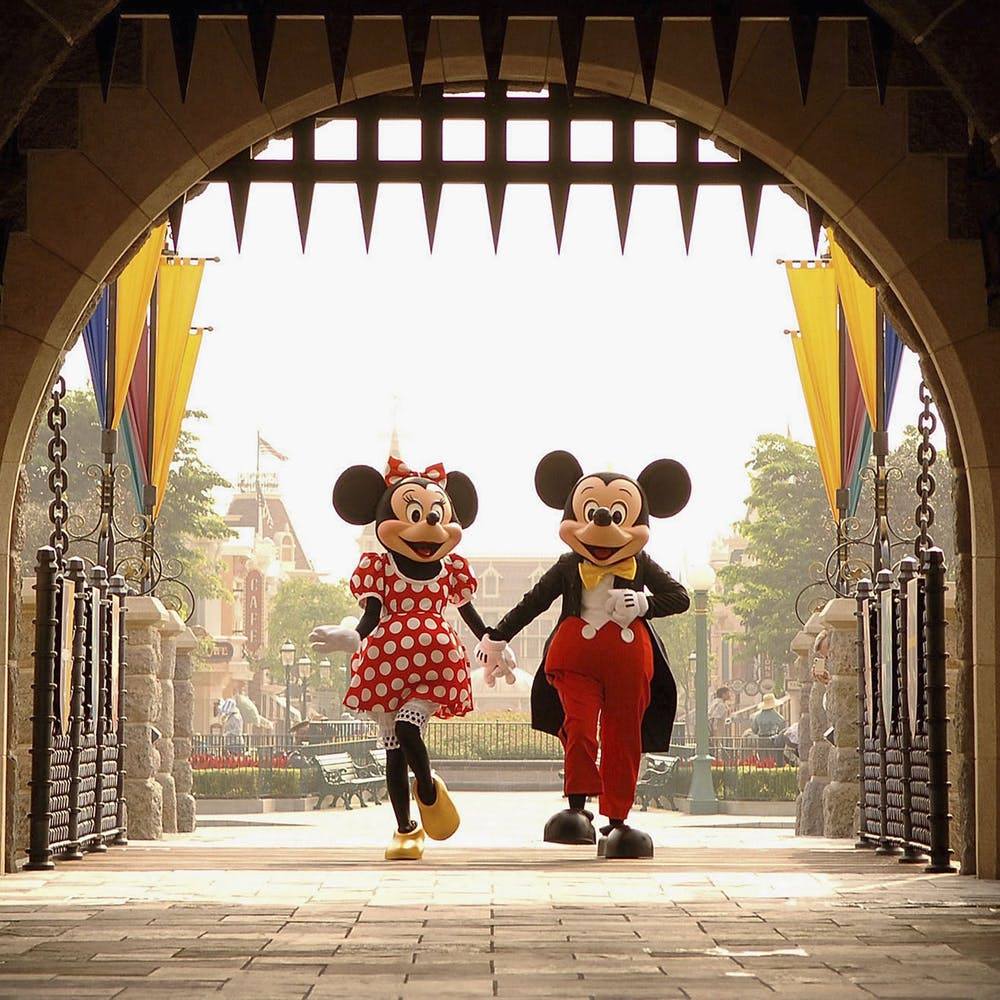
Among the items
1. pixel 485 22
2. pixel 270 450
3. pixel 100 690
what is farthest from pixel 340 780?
pixel 270 450

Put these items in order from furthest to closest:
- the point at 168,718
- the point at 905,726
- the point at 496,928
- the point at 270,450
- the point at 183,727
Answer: the point at 270,450, the point at 183,727, the point at 168,718, the point at 905,726, the point at 496,928

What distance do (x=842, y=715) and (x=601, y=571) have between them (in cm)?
416

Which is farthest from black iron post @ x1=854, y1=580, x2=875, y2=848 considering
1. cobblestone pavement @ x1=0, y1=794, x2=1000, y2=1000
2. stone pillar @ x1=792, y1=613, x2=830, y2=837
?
stone pillar @ x1=792, y1=613, x2=830, y2=837


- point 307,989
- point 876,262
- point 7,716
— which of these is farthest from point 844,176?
point 307,989

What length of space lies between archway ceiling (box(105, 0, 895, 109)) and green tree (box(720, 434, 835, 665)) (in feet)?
113

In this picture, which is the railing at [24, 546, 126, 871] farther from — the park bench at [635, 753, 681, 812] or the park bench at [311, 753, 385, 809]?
the park bench at [635, 753, 681, 812]

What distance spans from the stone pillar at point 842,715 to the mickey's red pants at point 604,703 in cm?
384

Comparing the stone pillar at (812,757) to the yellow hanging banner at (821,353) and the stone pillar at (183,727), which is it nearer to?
the yellow hanging banner at (821,353)

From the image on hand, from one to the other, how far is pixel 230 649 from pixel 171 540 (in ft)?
43.1

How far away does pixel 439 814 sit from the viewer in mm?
8094

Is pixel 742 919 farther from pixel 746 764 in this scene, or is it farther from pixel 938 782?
pixel 746 764

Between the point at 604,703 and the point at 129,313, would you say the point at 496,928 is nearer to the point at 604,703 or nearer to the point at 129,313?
the point at 604,703

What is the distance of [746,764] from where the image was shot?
22312 millimetres

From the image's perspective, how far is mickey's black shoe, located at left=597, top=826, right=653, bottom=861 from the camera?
7.86 m
